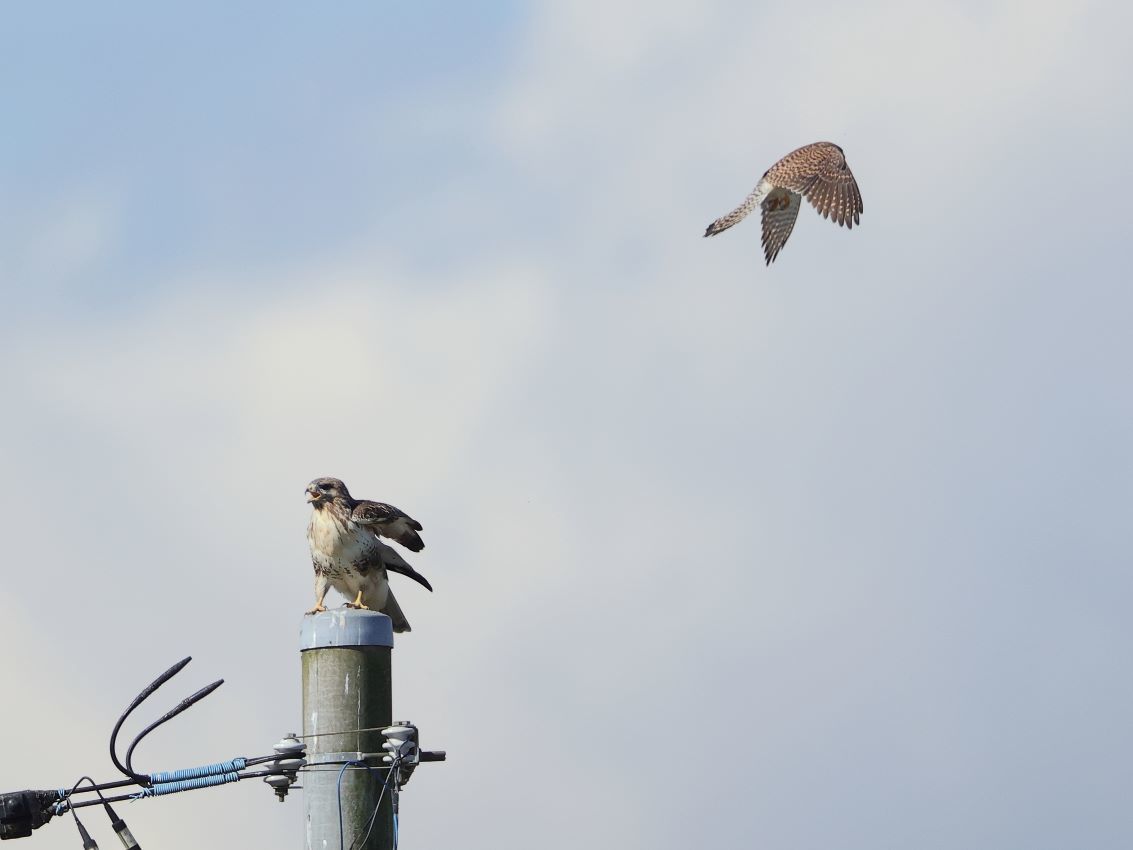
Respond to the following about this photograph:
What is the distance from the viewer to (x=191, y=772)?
7.36 m

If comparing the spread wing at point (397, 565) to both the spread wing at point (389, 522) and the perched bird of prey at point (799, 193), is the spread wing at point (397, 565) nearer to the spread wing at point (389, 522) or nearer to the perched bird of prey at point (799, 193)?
the spread wing at point (389, 522)

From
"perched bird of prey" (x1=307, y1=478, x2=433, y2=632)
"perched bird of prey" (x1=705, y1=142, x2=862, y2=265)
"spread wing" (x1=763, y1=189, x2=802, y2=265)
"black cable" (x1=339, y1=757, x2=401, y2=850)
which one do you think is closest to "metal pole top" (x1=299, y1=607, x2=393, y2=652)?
"black cable" (x1=339, y1=757, x2=401, y2=850)

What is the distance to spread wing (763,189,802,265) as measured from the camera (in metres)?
16.6

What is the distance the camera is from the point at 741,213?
1627 cm

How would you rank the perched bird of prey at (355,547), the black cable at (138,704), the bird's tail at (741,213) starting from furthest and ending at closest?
1. the bird's tail at (741,213)
2. the perched bird of prey at (355,547)
3. the black cable at (138,704)

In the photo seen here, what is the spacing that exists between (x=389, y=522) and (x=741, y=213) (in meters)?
6.01

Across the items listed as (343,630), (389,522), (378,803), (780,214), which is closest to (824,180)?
(780,214)

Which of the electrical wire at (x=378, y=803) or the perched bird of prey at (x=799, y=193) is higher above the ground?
the perched bird of prey at (x=799, y=193)

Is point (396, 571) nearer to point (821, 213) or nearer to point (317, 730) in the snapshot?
point (317, 730)

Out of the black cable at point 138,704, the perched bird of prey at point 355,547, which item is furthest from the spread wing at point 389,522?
the black cable at point 138,704

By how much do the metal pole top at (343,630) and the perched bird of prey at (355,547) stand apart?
3643 mm

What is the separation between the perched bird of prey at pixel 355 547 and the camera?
1109 cm

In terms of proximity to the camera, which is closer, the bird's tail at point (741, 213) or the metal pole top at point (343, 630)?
the metal pole top at point (343, 630)

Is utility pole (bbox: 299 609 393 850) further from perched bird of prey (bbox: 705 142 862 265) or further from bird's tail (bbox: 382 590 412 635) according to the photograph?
perched bird of prey (bbox: 705 142 862 265)
